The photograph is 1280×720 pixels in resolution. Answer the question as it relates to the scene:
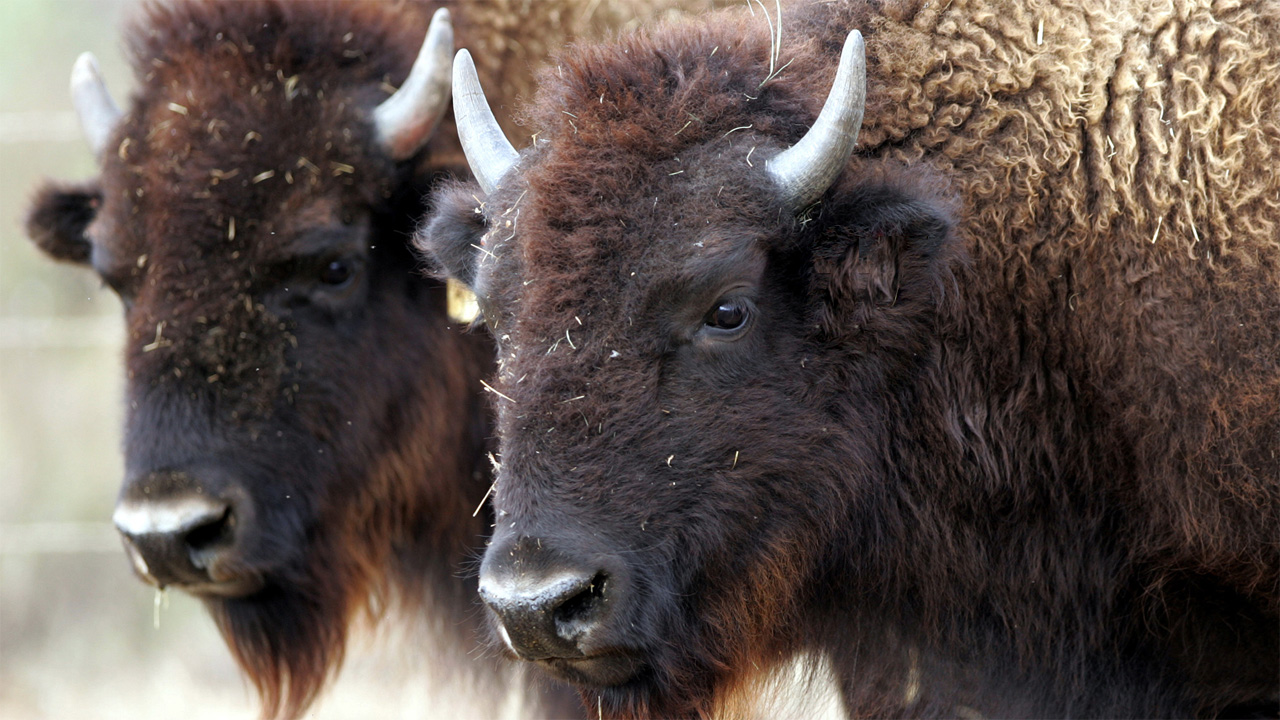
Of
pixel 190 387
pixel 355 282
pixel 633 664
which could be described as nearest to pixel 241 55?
pixel 355 282

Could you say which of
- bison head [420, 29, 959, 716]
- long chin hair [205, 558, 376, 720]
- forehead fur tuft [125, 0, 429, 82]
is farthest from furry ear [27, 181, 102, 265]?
bison head [420, 29, 959, 716]

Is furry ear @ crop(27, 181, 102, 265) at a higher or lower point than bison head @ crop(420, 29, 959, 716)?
lower

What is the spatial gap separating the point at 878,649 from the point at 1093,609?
64 centimetres

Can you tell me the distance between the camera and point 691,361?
317 centimetres

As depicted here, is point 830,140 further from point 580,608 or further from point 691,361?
point 580,608

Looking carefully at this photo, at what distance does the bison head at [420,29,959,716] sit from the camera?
3.04 m

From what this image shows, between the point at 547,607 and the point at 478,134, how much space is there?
4.96 ft

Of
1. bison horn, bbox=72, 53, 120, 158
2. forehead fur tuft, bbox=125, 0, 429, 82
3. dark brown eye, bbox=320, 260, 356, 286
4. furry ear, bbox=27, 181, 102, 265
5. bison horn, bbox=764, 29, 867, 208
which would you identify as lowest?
furry ear, bbox=27, 181, 102, 265

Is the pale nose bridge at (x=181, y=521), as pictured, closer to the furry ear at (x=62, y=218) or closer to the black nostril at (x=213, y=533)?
the black nostril at (x=213, y=533)

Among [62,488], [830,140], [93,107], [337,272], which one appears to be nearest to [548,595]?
[830,140]

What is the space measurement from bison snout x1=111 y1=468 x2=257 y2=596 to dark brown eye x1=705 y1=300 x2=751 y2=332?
2.22 m

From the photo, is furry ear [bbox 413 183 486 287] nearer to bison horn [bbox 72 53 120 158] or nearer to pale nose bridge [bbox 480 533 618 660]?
pale nose bridge [bbox 480 533 618 660]

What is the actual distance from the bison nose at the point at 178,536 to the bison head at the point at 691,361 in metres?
1.68

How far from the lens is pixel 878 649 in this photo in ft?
12.3
